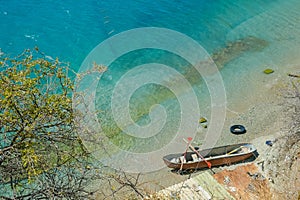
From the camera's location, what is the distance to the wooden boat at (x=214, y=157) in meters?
20.7

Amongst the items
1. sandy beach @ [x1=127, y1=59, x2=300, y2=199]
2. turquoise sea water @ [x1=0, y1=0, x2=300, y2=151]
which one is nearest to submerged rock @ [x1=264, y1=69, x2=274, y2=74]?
sandy beach @ [x1=127, y1=59, x2=300, y2=199]

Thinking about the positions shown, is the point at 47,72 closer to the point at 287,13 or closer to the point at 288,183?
the point at 288,183

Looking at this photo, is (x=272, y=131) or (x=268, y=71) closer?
(x=272, y=131)

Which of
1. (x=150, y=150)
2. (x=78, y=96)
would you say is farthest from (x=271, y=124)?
(x=78, y=96)

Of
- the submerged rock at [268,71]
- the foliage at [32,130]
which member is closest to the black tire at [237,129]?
the submerged rock at [268,71]

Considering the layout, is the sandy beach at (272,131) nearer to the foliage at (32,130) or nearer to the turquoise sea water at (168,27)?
the turquoise sea water at (168,27)

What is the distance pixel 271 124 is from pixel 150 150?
8.37 metres

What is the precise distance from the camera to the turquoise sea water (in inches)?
1113

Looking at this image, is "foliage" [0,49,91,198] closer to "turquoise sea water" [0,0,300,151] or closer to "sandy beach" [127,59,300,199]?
"sandy beach" [127,59,300,199]

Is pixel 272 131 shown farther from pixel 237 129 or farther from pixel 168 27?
pixel 168 27

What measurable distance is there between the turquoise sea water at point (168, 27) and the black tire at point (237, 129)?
273cm

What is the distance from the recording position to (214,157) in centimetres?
2089

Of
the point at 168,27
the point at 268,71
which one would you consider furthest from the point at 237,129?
the point at 168,27

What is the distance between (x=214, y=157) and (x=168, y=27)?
17.3 meters
